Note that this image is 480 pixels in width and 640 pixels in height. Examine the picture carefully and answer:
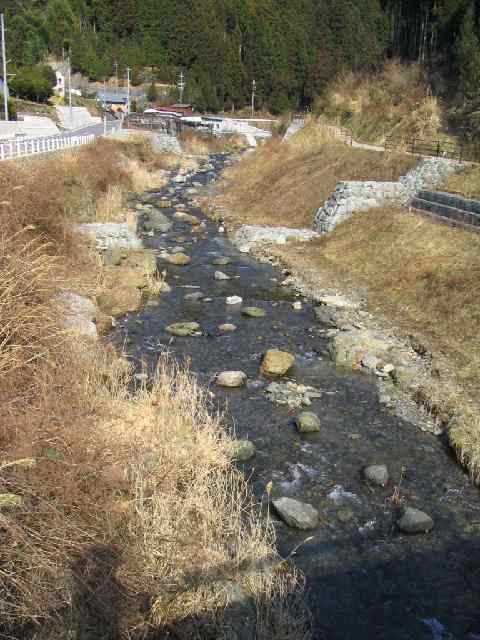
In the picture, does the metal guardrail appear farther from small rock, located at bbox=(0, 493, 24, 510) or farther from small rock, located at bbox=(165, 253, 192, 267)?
small rock, located at bbox=(0, 493, 24, 510)

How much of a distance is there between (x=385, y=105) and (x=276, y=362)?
116 ft

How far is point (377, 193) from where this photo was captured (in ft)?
88.7

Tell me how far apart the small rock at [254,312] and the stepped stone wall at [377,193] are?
10390 millimetres

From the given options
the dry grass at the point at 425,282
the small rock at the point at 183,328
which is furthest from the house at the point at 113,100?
the small rock at the point at 183,328

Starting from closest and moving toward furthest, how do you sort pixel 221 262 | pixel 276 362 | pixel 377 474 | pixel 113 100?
pixel 377 474, pixel 276 362, pixel 221 262, pixel 113 100

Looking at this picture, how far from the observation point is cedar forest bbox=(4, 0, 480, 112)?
9600 cm

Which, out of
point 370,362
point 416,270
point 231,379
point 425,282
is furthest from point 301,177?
point 231,379

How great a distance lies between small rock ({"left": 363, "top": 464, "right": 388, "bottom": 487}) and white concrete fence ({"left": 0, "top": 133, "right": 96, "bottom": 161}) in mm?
19748

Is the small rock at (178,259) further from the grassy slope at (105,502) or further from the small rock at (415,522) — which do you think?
the small rock at (415,522)

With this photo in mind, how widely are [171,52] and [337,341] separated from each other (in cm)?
12296

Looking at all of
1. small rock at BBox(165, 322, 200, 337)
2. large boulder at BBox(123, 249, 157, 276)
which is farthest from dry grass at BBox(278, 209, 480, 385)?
large boulder at BBox(123, 249, 157, 276)

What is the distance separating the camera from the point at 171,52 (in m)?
124

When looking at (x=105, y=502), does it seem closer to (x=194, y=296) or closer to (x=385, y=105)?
(x=194, y=296)

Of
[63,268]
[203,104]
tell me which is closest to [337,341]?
[63,268]
